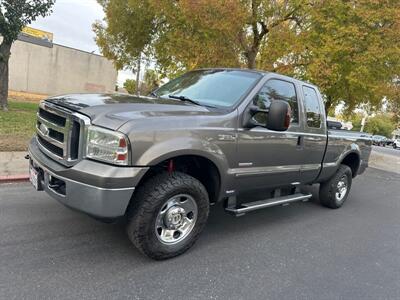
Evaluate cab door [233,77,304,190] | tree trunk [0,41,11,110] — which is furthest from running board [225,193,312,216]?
tree trunk [0,41,11,110]

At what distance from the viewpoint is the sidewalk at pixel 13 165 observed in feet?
18.8

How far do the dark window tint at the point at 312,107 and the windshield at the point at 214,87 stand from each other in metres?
1.13

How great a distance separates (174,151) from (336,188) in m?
3.92

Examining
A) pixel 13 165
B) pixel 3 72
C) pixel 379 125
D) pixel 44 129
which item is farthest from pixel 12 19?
pixel 379 125

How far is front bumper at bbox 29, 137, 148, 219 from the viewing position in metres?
2.95

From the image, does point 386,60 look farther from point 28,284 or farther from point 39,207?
point 28,284

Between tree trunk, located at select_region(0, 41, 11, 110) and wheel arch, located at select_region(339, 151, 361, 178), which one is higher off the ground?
tree trunk, located at select_region(0, 41, 11, 110)


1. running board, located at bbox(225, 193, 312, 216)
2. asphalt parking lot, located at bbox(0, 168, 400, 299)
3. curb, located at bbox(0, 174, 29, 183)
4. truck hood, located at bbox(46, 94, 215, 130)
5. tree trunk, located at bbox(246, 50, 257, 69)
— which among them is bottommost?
asphalt parking lot, located at bbox(0, 168, 400, 299)

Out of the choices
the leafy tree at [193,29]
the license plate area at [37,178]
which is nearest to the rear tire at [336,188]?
the license plate area at [37,178]

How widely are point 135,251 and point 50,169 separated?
1.19 meters

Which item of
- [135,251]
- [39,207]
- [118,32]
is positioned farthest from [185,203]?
[118,32]

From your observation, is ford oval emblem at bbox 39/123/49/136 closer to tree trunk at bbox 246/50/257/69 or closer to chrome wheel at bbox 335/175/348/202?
chrome wheel at bbox 335/175/348/202

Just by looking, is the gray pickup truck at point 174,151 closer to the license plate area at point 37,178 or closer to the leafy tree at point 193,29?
the license plate area at point 37,178

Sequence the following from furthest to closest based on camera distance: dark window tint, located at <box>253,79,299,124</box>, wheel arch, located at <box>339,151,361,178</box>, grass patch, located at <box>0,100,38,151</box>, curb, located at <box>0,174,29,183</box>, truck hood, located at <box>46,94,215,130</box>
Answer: grass patch, located at <box>0,100,38,151</box>
wheel arch, located at <box>339,151,361,178</box>
curb, located at <box>0,174,29,183</box>
dark window tint, located at <box>253,79,299,124</box>
truck hood, located at <box>46,94,215,130</box>
